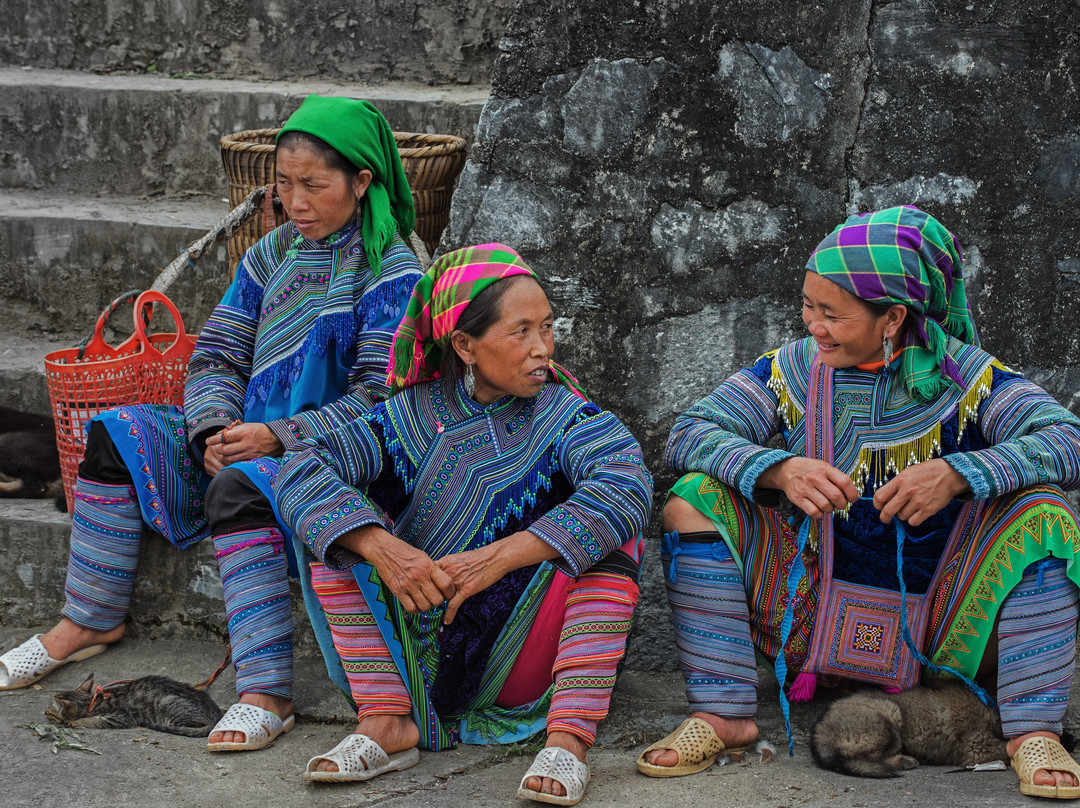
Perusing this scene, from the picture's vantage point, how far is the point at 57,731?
2.91 m

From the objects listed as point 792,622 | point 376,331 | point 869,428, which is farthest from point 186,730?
point 869,428

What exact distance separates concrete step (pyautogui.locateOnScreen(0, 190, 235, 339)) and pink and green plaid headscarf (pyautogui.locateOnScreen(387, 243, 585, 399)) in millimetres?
2176

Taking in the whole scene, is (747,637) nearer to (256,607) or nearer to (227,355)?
(256,607)

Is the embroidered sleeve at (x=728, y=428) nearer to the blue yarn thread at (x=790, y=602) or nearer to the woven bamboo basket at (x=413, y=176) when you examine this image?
the blue yarn thread at (x=790, y=602)

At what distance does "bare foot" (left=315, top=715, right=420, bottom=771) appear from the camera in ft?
8.69

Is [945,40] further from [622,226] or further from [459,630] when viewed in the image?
[459,630]

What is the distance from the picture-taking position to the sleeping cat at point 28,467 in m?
3.87

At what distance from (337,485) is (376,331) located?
29.4 inches

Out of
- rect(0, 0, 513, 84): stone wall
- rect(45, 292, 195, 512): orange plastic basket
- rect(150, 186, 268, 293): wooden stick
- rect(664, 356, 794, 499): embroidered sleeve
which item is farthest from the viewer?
rect(0, 0, 513, 84): stone wall

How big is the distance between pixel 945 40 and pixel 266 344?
7.48ft

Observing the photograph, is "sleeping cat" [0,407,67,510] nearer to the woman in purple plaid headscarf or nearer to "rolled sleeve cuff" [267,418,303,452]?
→ "rolled sleeve cuff" [267,418,303,452]

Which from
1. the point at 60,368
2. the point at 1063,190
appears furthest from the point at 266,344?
the point at 1063,190

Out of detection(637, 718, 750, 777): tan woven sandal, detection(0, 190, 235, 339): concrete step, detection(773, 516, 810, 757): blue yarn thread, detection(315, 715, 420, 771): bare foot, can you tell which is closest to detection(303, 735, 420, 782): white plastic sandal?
detection(315, 715, 420, 771): bare foot

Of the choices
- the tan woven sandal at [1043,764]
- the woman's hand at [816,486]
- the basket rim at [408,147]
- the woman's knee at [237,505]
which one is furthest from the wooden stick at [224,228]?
the tan woven sandal at [1043,764]
